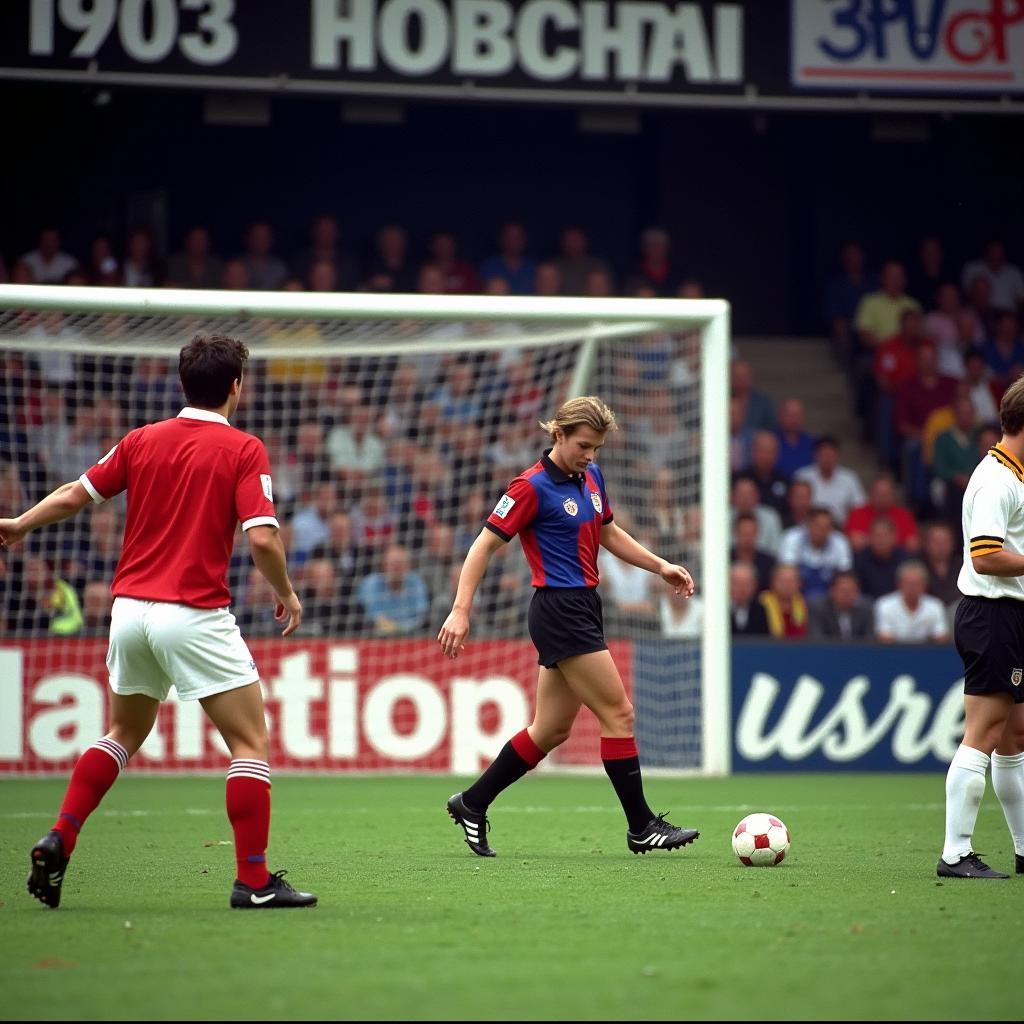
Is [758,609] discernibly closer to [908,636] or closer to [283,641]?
[908,636]

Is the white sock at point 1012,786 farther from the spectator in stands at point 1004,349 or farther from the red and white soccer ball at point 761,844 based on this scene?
the spectator in stands at point 1004,349

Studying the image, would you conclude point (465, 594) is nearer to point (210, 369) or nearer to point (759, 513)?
point (210, 369)

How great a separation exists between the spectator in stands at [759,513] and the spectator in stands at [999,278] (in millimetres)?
5439

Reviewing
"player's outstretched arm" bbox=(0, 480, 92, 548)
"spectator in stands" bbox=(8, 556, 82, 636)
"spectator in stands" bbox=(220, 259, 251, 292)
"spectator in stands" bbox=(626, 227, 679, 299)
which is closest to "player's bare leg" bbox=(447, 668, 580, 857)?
"player's outstretched arm" bbox=(0, 480, 92, 548)

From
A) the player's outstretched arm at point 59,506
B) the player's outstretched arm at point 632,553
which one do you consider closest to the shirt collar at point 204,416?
the player's outstretched arm at point 59,506

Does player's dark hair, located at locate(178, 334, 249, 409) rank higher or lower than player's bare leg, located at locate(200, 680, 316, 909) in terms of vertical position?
higher

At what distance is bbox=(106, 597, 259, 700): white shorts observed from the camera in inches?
221

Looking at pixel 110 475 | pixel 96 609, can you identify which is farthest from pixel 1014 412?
pixel 96 609

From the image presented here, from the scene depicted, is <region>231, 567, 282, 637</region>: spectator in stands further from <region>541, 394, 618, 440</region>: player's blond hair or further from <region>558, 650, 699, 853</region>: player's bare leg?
<region>541, 394, 618, 440</region>: player's blond hair

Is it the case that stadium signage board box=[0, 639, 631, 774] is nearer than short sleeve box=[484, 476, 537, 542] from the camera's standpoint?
No

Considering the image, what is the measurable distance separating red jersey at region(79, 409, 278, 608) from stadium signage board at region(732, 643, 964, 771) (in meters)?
7.92

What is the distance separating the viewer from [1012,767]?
6.68 meters

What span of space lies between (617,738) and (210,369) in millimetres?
2696

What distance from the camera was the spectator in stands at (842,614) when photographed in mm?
13750
